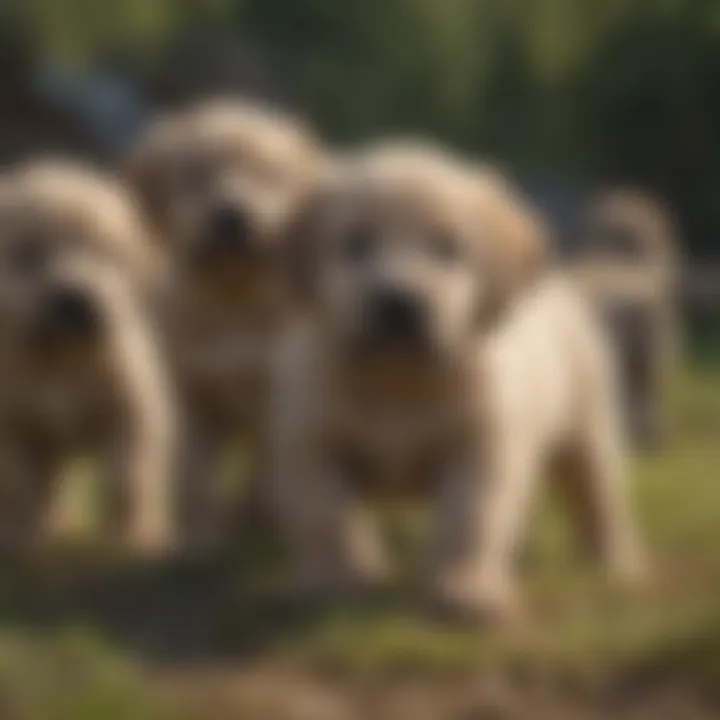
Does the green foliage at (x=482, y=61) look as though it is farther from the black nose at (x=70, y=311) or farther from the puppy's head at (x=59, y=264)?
the black nose at (x=70, y=311)

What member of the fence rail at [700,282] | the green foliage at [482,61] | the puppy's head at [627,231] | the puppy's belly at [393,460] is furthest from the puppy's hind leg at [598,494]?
the puppy's head at [627,231]

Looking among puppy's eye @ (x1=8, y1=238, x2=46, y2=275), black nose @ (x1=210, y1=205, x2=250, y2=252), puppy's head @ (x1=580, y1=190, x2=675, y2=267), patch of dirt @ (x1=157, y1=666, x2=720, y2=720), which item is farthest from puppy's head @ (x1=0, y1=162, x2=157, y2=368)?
puppy's head @ (x1=580, y1=190, x2=675, y2=267)

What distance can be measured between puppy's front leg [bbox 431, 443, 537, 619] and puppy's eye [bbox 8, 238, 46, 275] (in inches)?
34.0

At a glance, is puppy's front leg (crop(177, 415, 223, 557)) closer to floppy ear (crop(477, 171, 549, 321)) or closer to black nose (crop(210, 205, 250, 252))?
black nose (crop(210, 205, 250, 252))

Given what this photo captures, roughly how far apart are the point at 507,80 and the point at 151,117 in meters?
1.11

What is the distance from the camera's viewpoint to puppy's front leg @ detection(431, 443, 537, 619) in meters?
2.95

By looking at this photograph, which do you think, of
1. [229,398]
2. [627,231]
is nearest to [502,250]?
[229,398]

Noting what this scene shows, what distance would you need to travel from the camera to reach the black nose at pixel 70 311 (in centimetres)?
348

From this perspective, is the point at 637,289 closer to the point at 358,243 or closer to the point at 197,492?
the point at 197,492

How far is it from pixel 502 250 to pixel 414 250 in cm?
14

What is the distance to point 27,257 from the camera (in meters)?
3.52

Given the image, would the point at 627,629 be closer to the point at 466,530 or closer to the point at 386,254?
the point at 466,530

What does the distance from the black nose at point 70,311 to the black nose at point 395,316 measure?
2.40 ft

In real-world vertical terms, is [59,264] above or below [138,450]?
above
